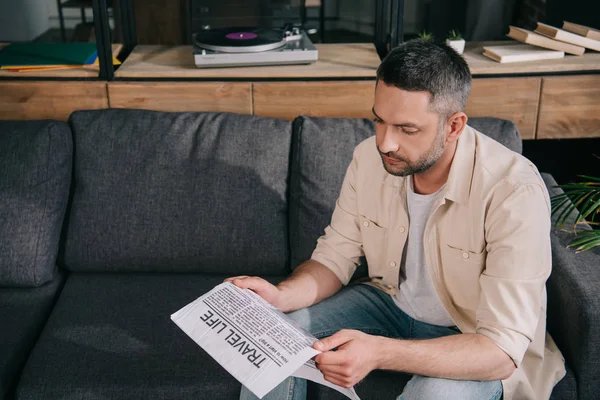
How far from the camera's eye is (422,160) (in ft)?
5.19

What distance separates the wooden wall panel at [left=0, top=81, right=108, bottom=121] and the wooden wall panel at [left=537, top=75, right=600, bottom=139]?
1.40 m

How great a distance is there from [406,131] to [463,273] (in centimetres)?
36

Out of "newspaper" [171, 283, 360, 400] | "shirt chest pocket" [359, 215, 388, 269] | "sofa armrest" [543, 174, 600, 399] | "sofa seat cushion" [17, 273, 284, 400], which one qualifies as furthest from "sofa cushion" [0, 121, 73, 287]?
"sofa armrest" [543, 174, 600, 399]

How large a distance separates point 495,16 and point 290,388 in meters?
1.78

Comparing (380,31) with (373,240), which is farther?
(380,31)

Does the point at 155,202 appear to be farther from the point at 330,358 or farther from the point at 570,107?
the point at 570,107

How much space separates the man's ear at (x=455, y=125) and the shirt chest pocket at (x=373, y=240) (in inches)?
12.3

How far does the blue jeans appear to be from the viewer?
156cm

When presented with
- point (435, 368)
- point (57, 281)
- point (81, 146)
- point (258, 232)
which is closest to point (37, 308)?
point (57, 281)

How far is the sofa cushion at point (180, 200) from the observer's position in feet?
6.86

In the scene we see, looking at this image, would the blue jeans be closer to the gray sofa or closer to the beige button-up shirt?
the beige button-up shirt

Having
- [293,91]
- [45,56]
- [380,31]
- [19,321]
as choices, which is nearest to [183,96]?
[293,91]

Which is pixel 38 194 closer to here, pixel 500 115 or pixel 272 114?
pixel 272 114

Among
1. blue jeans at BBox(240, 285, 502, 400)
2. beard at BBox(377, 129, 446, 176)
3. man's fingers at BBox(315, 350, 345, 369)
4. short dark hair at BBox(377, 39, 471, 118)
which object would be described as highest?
short dark hair at BBox(377, 39, 471, 118)
